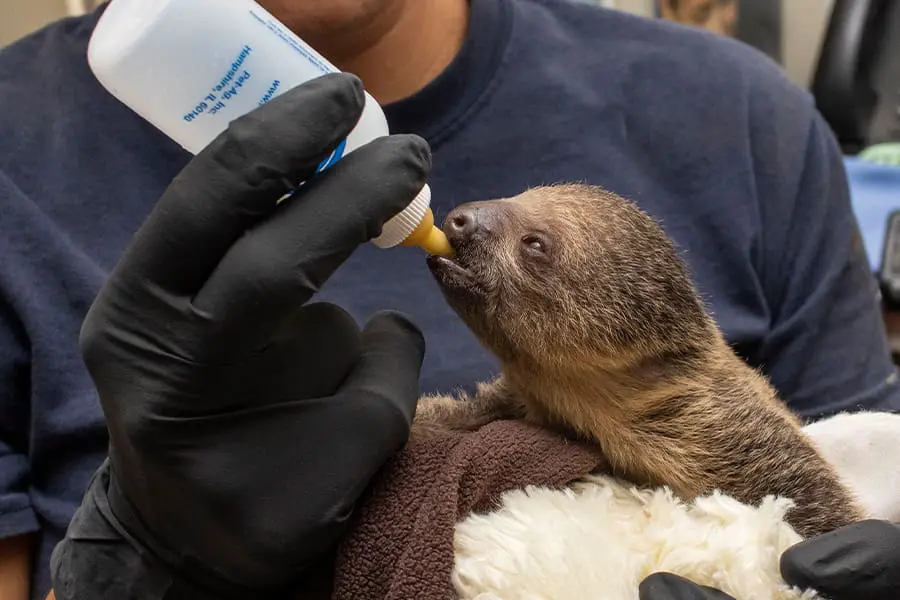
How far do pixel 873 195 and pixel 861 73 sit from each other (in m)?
0.63

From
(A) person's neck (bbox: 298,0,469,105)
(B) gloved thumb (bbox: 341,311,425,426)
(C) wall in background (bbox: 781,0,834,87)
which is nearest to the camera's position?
(B) gloved thumb (bbox: 341,311,425,426)

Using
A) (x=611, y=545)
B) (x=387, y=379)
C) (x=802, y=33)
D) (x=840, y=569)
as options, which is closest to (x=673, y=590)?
(x=611, y=545)

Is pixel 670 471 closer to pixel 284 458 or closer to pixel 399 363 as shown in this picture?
pixel 399 363

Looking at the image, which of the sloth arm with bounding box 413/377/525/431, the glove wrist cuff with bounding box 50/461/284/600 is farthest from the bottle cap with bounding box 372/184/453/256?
the glove wrist cuff with bounding box 50/461/284/600

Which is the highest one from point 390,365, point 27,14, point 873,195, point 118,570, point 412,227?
point 412,227

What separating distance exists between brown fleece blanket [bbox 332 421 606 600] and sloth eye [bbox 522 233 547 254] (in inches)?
8.0

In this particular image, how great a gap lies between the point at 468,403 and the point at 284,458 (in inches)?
13.8

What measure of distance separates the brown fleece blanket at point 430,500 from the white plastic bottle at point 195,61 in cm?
23

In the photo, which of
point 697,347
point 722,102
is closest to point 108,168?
point 697,347

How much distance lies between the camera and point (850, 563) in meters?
0.71

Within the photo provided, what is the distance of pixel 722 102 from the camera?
4.68 ft

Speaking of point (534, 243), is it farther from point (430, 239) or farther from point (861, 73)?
point (861, 73)

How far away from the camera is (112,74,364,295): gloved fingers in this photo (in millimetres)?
634

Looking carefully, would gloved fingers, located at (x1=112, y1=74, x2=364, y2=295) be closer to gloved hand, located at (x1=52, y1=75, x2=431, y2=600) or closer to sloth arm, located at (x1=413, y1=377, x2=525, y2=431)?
gloved hand, located at (x1=52, y1=75, x2=431, y2=600)
